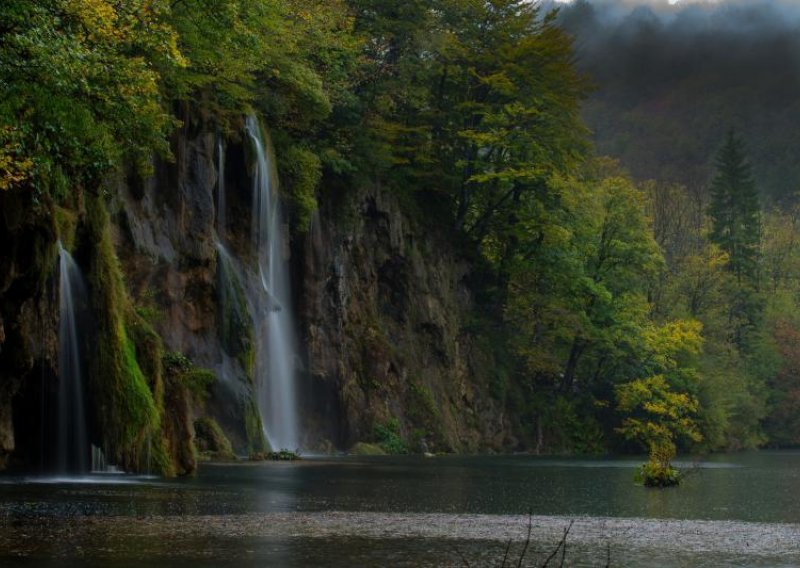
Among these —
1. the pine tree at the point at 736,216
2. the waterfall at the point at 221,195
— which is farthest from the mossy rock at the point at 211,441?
the pine tree at the point at 736,216

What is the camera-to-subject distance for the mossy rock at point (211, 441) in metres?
37.4

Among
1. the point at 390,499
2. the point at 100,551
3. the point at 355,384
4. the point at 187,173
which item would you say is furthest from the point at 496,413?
the point at 100,551

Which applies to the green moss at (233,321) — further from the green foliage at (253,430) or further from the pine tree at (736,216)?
the pine tree at (736,216)

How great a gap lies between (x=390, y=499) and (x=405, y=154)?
4094 centimetres

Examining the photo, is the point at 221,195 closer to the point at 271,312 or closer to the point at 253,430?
the point at 271,312

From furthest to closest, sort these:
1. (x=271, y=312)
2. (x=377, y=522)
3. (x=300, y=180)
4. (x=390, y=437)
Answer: (x=390, y=437) → (x=300, y=180) → (x=271, y=312) → (x=377, y=522)

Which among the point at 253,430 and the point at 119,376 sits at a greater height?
the point at 119,376

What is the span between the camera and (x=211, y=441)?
1490 inches

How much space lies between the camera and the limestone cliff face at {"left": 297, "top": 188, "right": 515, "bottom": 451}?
5141cm

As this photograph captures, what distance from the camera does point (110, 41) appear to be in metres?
22.0

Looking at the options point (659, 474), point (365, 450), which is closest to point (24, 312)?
point (659, 474)

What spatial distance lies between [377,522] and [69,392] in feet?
35.6

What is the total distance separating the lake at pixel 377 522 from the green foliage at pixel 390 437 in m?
21.5

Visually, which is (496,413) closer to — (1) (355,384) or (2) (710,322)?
(1) (355,384)
